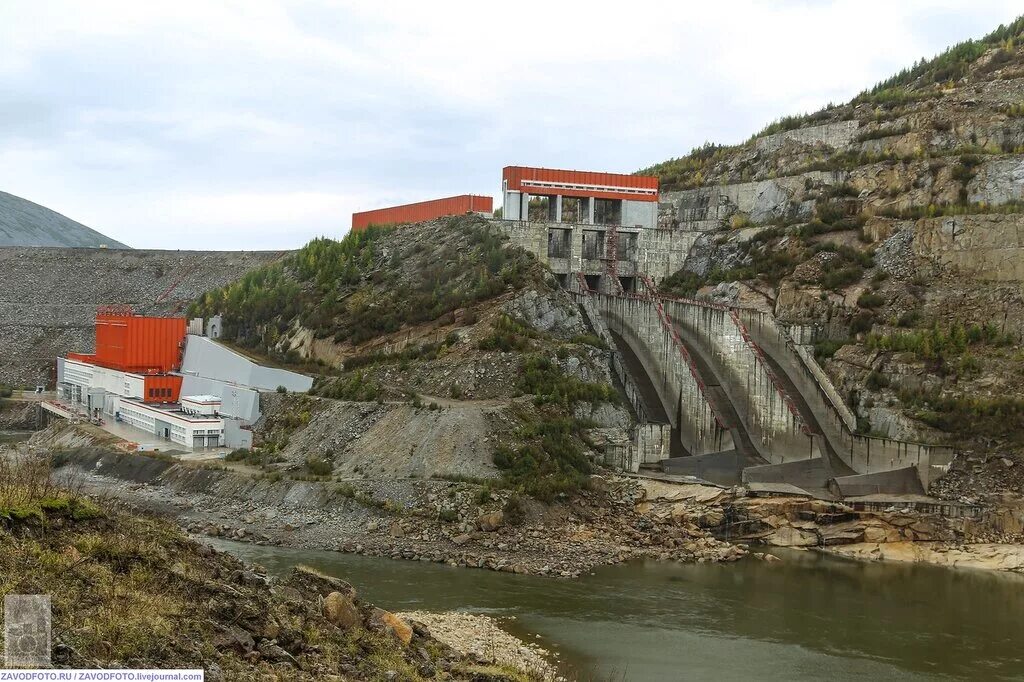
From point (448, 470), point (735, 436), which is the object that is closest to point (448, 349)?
point (448, 470)

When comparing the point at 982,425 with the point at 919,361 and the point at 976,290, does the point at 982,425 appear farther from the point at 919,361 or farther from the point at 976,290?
the point at 976,290

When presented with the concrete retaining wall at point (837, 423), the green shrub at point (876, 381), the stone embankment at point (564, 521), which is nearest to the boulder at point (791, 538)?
the stone embankment at point (564, 521)

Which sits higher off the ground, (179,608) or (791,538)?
(179,608)

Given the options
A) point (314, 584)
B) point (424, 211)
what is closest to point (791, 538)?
point (314, 584)

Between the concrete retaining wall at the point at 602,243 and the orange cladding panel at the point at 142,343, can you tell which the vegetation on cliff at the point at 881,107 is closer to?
the concrete retaining wall at the point at 602,243

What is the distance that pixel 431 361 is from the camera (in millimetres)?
48250

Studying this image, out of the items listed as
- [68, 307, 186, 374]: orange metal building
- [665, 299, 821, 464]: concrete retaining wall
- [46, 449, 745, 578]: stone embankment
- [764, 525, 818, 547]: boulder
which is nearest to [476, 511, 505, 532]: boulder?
[46, 449, 745, 578]: stone embankment

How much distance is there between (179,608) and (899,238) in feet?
145

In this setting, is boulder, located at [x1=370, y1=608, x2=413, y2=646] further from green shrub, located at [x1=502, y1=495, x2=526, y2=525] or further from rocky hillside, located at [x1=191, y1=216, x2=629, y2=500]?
rocky hillside, located at [x1=191, y1=216, x2=629, y2=500]

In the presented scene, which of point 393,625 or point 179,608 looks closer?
point 179,608

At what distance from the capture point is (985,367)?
42938mm

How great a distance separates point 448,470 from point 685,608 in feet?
42.7

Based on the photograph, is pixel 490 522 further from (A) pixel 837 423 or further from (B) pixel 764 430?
(A) pixel 837 423

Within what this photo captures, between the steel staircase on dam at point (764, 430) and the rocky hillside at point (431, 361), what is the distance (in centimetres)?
325
